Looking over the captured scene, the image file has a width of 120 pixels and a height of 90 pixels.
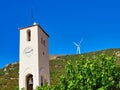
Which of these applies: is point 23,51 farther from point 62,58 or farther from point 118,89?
point 62,58

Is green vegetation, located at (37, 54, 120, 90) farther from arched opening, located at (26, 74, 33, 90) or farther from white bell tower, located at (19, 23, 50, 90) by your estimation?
arched opening, located at (26, 74, 33, 90)

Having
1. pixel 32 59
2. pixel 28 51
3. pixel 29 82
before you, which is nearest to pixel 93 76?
pixel 32 59

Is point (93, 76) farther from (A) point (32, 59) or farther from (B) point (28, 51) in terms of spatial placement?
(B) point (28, 51)

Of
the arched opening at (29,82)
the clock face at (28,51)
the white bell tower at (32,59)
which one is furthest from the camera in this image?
the clock face at (28,51)

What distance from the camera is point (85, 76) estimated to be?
1119 inches

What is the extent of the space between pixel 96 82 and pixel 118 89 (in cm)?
170

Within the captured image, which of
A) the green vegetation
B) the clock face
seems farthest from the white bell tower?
the green vegetation

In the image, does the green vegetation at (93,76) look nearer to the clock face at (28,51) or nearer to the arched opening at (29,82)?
the arched opening at (29,82)

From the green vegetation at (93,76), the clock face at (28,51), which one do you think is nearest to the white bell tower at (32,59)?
the clock face at (28,51)

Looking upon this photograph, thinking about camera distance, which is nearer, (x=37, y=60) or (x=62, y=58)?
(x=37, y=60)

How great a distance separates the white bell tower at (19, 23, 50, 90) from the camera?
3603cm

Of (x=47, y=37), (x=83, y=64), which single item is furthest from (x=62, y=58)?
(x=83, y=64)

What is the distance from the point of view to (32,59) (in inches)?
1426

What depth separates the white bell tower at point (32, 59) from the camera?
3603cm
